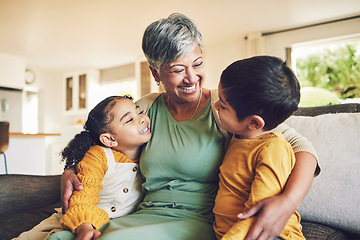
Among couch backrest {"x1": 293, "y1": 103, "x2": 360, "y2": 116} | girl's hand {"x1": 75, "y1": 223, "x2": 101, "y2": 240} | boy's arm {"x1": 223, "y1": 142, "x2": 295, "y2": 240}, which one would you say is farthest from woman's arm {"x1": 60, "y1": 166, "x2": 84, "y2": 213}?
couch backrest {"x1": 293, "y1": 103, "x2": 360, "y2": 116}

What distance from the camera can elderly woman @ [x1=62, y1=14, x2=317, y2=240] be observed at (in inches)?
43.0

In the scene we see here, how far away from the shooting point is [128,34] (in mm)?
6066

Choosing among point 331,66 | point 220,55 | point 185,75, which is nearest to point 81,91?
point 220,55

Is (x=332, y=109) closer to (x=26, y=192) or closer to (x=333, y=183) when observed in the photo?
(x=333, y=183)

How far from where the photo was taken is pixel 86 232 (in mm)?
1003

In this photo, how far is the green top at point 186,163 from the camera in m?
1.15

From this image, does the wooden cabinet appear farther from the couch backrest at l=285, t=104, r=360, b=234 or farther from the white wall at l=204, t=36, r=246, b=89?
the couch backrest at l=285, t=104, r=360, b=234

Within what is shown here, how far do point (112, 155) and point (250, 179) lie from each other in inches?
23.7

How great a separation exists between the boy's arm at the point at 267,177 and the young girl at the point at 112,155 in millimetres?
525

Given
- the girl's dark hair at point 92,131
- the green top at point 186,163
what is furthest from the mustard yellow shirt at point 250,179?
the girl's dark hair at point 92,131

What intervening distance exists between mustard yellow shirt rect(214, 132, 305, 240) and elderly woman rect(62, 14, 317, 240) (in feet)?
0.34

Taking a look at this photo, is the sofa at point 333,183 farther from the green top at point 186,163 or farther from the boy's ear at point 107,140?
the boy's ear at point 107,140

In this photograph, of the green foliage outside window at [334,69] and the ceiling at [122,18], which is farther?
the green foliage outside window at [334,69]

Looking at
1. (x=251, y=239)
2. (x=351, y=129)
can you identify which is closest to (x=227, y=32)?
(x=351, y=129)
